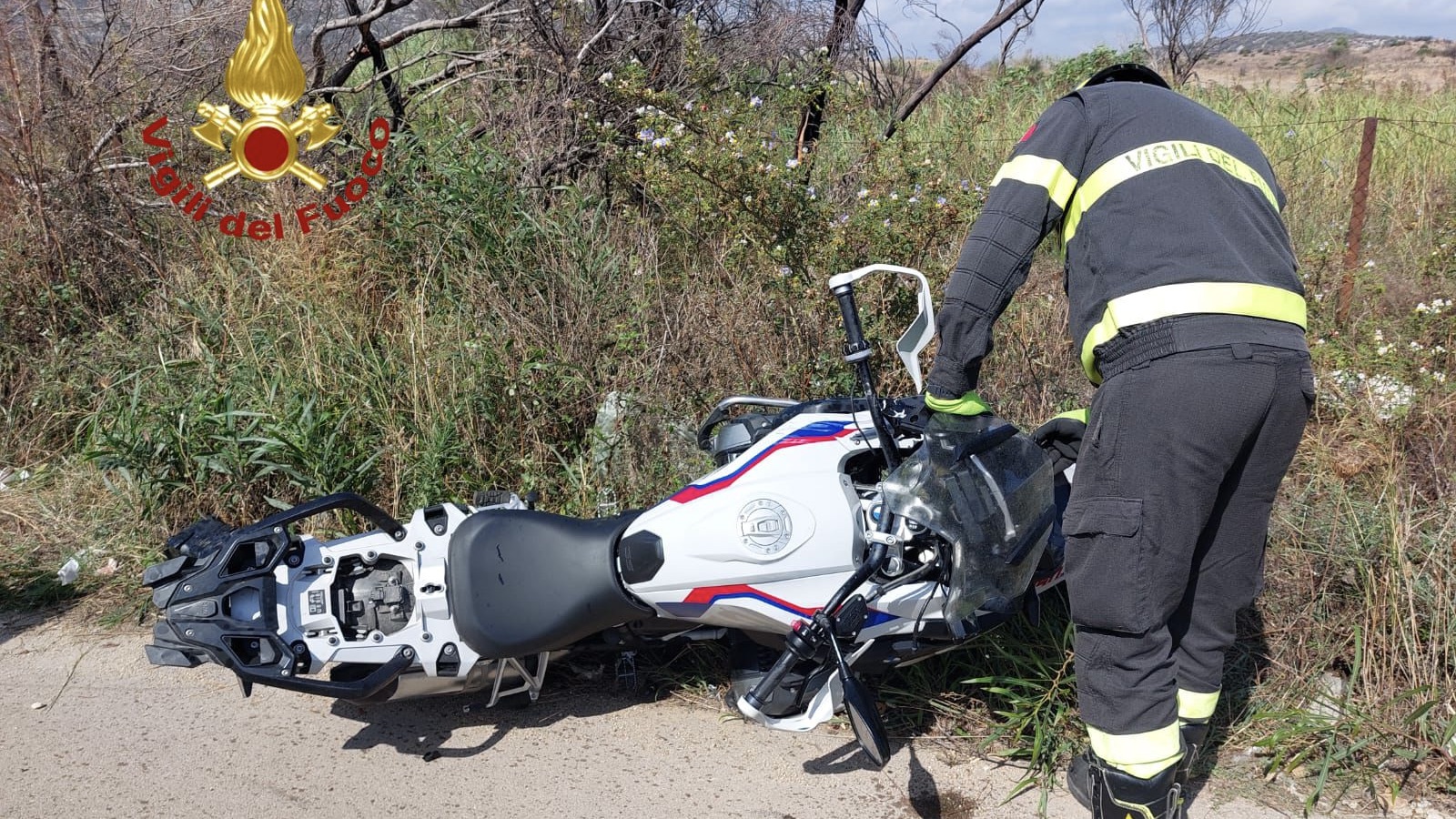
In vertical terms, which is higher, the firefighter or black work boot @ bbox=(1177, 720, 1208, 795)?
the firefighter

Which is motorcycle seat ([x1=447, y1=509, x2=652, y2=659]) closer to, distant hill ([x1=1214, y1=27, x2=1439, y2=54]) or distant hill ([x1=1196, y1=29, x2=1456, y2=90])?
distant hill ([x1=1196, y1=29, x2=1456, y2=90])

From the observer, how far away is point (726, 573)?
2.61m

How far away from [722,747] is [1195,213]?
1951mm

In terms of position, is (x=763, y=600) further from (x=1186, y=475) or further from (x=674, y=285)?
(x=674, y=285)

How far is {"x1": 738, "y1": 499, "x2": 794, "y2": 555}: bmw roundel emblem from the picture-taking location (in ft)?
8.43

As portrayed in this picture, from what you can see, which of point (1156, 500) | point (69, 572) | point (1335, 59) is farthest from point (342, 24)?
point (1335, 59)

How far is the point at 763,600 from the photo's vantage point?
8.60ft

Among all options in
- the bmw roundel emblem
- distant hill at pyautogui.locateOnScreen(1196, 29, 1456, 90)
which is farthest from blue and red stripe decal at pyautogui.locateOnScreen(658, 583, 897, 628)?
→ distant hill at pyautogui.locateOnScreen(1196, 29, 1456, 90)

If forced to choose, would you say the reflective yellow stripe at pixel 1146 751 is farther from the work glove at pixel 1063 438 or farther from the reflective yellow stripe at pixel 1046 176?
the reflective yellow stripe at pixel 1046 176

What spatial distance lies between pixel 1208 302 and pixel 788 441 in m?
1.06

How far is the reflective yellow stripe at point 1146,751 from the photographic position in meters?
2.47

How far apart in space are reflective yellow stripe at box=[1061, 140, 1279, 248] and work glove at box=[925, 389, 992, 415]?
0.54 m

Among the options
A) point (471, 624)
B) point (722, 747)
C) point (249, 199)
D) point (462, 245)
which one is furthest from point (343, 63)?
point (722, 747)

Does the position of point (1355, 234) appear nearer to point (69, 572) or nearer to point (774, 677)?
point (774, 677)
